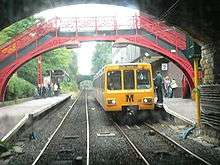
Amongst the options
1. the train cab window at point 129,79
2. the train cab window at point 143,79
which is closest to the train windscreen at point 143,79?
the train cab window at point 143,79

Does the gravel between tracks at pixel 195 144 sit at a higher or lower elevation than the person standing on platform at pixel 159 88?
lower

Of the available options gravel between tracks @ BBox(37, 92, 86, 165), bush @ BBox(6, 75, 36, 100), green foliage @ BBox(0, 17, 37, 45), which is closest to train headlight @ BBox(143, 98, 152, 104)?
gravel between tracks @ BBox(37, 92, 86, 165)

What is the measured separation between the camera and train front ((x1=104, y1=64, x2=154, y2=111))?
65.4 ft

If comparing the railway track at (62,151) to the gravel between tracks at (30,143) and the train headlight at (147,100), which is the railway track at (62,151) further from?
the train headlight at (147,100)

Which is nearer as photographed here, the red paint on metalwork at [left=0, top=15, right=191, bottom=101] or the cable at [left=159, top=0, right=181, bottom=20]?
the cable at [left=159, top=0, right=181, bottom=20]

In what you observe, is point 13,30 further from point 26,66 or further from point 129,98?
point 129,98

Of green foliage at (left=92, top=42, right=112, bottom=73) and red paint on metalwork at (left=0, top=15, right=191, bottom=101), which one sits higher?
green foliage at (left=92, top=42, right=112, bottom=73)

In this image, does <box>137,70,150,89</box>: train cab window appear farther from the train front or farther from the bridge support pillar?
the bridge support pillar

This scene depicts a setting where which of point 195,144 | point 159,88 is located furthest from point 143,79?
point 195,144

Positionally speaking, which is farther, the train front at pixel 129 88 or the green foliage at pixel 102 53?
the green foliage at pixel 102 53

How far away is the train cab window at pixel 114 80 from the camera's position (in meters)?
20.4

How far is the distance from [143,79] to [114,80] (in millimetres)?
1226

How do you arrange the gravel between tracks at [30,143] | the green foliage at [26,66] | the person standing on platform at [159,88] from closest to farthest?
the gravel between tracks at [30,143], the person standing on platform at [159,88], the green foliage at [26,66]

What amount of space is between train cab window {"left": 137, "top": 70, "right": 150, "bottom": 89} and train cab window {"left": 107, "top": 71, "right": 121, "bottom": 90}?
840 mm
